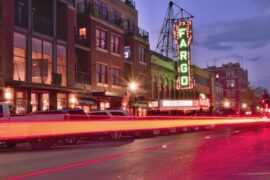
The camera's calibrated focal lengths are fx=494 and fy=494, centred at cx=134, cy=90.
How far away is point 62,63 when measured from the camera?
123ft

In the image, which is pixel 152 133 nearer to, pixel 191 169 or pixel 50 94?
pixel 50 94

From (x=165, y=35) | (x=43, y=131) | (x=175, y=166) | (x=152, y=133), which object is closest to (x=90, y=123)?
(x=43, y=131)

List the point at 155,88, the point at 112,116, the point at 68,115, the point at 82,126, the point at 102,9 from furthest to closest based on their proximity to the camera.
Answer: the point at 155,88 → the point at 102,9 → the point at 112,116 → the point at 82,126 → the point at 68,115

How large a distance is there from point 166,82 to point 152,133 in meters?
25.8

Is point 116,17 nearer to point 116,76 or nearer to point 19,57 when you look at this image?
point 116,76

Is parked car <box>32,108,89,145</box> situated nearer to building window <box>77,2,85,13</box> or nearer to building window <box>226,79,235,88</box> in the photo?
building window <box>77,2,85,13</box>

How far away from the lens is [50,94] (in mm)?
35375

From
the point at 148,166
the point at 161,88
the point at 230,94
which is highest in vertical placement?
the point at 230,94

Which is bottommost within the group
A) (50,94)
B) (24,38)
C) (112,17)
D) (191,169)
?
(191,169)

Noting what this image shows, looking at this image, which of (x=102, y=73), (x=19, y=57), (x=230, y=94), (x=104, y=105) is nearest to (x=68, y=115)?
(x=19, y=57)

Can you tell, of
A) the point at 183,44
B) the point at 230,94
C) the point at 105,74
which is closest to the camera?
the point at 105,74

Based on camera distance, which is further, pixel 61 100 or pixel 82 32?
pixel 82 32

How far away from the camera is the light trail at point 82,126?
20.9 meters

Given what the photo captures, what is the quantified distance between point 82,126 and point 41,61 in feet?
34.2
